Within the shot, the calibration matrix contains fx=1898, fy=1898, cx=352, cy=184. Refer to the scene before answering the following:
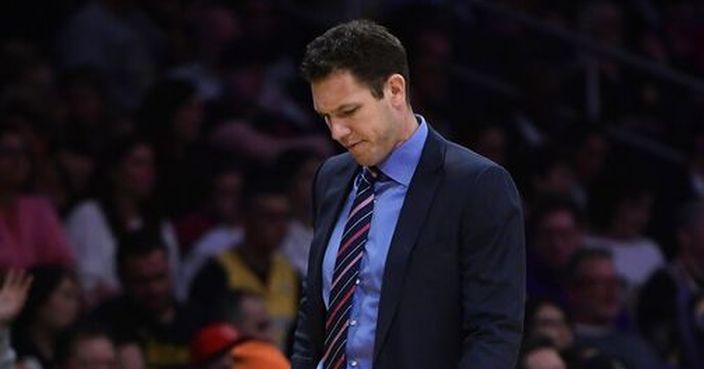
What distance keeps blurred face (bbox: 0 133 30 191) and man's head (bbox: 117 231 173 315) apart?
537mm

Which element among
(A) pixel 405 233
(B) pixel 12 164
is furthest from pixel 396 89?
(B) pixel 12 164

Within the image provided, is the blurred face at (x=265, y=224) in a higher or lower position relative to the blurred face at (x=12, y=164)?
lower

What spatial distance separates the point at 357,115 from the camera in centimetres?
438

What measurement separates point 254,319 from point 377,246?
137 inches

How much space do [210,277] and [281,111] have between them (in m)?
2.70

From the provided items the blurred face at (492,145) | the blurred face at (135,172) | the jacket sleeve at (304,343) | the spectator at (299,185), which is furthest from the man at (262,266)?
the jacket sleeve at (304,343)

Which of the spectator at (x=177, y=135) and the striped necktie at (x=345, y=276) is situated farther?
the spectator at (x=177, y=135)

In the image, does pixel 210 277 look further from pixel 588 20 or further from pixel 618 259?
pixel 588 20

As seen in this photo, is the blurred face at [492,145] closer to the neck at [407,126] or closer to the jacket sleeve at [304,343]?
the jacket sleeve at [304,343]

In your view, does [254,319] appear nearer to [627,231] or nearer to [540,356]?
[540,356]

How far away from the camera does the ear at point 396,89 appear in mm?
4395

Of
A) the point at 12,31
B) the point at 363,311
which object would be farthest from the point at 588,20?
the point at 363,311

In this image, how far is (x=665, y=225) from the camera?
10797 millimetres

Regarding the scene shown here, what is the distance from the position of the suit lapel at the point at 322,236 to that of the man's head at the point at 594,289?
444 centimetres
